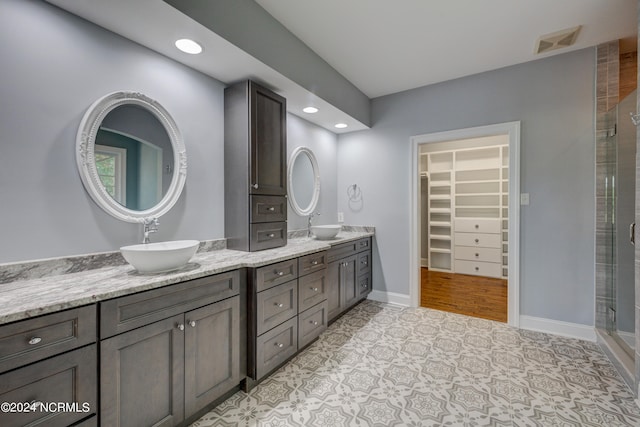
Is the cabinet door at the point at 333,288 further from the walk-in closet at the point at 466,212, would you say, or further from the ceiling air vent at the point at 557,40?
the ceiling air vent at the point at 557,40

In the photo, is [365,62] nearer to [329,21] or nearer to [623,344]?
[329,21]

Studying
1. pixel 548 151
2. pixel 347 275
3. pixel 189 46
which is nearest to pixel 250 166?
pixel 189 46

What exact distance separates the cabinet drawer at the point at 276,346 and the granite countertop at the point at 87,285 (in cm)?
52

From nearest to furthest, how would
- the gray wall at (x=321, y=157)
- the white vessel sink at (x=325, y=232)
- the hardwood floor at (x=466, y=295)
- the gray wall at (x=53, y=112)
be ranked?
the gray wall at (x=53, y=112)
the white vessel sink at (x=325, y=232)
the gray wall at (x=321, y=157)
the hardwood floor at (x=466, y=295)

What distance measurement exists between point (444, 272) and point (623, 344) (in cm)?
293

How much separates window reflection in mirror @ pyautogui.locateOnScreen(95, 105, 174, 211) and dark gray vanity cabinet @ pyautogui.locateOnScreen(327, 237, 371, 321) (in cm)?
161

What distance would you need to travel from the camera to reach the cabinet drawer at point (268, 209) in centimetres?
222

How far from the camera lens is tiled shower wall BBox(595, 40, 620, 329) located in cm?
240

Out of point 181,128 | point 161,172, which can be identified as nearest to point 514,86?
point 181,128

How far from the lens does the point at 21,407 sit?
94cm

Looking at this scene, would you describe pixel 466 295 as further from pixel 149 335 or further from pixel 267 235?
A: pixel 149 335

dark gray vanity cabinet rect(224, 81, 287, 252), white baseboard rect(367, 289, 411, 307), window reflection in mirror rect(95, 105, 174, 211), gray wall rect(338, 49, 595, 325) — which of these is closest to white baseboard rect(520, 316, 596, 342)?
gray wall rect(338, 49, 595, 325)

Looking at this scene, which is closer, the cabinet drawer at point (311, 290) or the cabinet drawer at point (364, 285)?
the cabinet drawer at point (311, 290)

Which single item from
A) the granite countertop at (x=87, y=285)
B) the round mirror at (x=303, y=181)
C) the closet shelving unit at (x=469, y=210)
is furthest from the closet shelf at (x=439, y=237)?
the granite countertop at (x=87, y=285)
